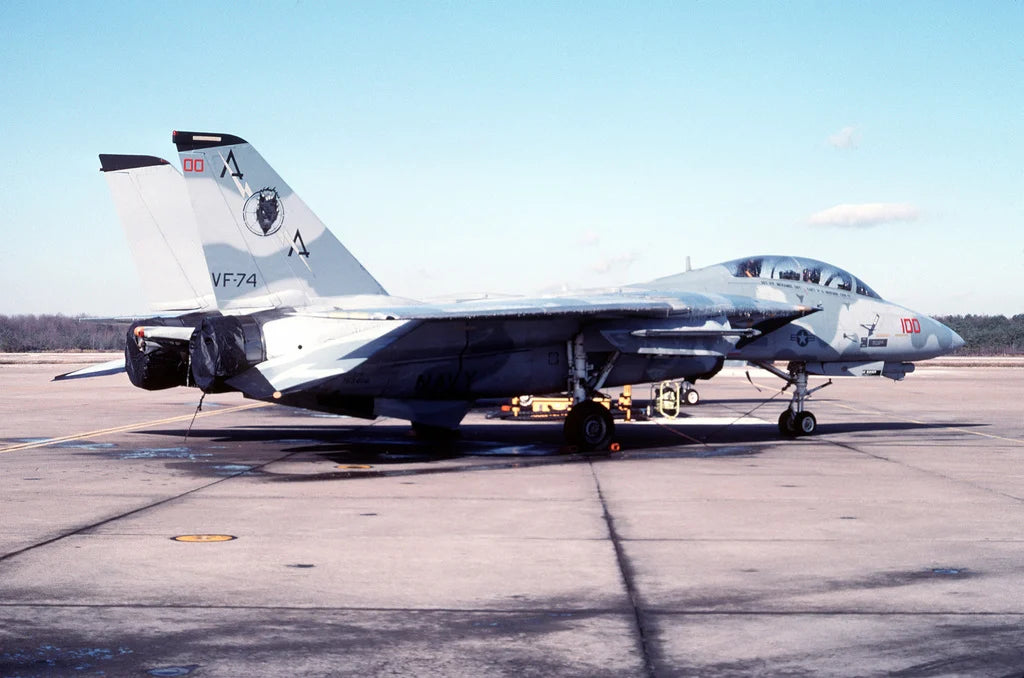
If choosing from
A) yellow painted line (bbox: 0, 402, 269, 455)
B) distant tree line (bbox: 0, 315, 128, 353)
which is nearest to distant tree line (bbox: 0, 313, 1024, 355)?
distant tree line (bbox: 0, 315, 128, 353)

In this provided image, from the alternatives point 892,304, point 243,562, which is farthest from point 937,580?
point 892,304

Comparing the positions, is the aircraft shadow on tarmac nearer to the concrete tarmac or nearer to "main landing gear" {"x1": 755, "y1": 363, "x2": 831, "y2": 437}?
the concrete tarmac

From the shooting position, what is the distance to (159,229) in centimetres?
2170

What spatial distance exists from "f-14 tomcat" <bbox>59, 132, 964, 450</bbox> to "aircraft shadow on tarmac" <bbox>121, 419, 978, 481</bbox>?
710 mm

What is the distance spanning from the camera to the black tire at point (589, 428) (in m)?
16.8

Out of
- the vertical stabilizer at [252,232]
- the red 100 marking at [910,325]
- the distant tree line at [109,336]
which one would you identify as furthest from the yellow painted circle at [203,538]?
the distant tree line at [109,336]

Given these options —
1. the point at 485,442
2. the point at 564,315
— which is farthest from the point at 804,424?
the point at 564,315

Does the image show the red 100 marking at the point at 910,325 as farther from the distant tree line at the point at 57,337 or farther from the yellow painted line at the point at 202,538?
the distant tree line at the point at 57,337

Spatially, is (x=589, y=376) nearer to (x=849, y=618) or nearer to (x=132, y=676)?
(x=849, y=618)

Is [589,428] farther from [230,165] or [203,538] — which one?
[203,538]

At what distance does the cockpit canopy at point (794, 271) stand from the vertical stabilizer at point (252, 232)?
290 inches

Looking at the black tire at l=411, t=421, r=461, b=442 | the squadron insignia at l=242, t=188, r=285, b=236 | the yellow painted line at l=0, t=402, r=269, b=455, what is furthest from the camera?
the black tire at l=411, t=421, r=461, b=442

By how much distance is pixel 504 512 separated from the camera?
10.6 m

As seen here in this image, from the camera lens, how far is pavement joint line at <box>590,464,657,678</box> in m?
5.57
